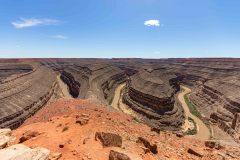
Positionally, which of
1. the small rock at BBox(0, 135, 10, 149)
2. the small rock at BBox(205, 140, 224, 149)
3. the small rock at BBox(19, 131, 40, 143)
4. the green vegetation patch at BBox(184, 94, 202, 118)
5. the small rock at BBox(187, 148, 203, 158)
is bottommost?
the green vegetation patch at BBox(184, 94, 202, 118)

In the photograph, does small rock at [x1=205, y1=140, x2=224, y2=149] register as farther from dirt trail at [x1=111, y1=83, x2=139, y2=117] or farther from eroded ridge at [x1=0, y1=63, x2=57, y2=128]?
dirt trail at [x1=111, y1=83, x2=139, y2=117]

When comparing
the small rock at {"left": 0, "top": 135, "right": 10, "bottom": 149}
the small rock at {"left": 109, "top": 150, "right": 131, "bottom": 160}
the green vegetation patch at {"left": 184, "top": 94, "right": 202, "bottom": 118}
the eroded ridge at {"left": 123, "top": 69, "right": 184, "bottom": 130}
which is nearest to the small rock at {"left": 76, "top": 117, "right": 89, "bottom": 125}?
the small rock at {"left": 0, "top": 135, "right": 10, "bottom": 149}

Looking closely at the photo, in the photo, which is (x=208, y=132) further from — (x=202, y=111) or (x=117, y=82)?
(x=117, y=82)

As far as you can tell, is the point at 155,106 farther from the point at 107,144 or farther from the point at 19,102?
the point at 107,144

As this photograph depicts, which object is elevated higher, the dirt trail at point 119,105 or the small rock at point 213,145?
the small rock at point 213,145

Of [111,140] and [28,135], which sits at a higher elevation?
[111,140]

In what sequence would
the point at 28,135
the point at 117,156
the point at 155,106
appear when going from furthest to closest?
1. the point at 155,106
2. the point at 28,135
3. the point at 117,156

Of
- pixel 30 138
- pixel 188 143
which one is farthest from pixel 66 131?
pixel 188 143

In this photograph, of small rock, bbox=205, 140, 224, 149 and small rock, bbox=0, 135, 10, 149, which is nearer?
small rock, bbox=0, 135, 10, 149

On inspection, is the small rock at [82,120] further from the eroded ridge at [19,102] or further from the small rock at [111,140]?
the eroded ridge at [19,102]

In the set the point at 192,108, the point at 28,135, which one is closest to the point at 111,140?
the point at 28,135

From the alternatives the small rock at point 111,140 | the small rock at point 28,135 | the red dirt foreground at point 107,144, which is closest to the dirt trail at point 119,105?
the red dirt foreground at point 107,144
